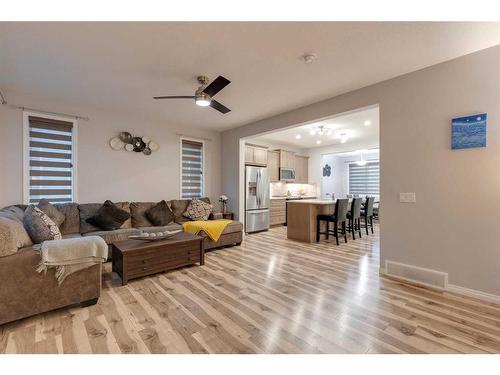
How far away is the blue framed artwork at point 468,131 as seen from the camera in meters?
2.43

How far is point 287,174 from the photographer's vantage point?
7.54m

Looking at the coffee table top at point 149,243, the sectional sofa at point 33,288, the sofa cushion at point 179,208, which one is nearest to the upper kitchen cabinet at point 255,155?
the sofa cushion at point 179,208

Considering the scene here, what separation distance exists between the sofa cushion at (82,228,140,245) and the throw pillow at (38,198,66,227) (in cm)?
42

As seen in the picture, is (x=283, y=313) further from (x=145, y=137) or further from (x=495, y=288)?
(x=145, y=137)

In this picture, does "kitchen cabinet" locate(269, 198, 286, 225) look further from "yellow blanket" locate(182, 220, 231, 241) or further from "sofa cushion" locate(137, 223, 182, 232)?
"sofa cushion" locate(137, 223, 182, 232)

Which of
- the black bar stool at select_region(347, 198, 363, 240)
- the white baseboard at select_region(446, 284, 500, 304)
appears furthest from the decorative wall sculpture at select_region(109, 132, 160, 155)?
the white baseboard at select_region(446, 284, 500, 304)

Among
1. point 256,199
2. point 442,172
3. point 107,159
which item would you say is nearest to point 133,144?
point 107,159

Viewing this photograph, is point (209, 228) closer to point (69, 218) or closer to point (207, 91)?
point (69, 218)

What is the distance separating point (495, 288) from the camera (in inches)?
92.9

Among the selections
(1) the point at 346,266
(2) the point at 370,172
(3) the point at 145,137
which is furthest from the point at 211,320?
(2) the point at 370,172

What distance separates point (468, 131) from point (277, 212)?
198 inches

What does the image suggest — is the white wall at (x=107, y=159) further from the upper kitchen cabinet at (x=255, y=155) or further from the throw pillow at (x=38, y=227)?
the throw pillow at (x=38, y=227)

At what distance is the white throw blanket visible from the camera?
2062 mm

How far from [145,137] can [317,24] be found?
4010mm
